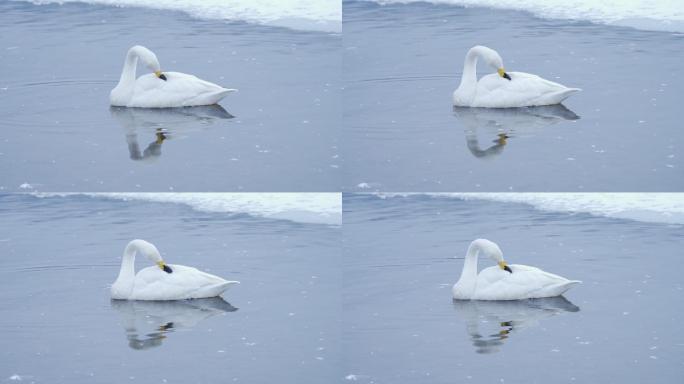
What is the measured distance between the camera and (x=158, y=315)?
19.5m

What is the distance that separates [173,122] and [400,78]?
306 cm

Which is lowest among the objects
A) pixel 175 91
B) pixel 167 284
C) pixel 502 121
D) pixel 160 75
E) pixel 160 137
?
pixel 167 284

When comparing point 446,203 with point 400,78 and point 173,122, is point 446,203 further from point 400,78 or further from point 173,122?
point 173,122

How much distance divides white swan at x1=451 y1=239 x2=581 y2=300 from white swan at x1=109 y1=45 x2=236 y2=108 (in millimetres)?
3774

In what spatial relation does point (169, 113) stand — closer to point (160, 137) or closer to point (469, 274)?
point (160, 137)

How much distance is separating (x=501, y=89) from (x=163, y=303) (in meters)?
4.79

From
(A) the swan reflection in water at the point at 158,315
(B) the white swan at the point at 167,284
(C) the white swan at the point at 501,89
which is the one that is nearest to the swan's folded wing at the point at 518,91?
(C) the white swan at the point at 501,89

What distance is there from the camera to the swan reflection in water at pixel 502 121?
20.7 meters

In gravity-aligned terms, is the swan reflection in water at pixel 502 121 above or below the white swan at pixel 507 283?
above

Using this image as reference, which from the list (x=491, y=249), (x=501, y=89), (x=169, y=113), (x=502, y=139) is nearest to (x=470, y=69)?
(x=501, y=89)

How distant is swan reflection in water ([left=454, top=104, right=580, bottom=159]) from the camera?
2072 centimetres

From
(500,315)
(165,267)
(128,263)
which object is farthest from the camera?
(128,263)

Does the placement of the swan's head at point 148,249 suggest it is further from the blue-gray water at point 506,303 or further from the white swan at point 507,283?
the white swan at point 507,283

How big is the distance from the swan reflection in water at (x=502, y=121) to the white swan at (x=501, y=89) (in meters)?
0.08
